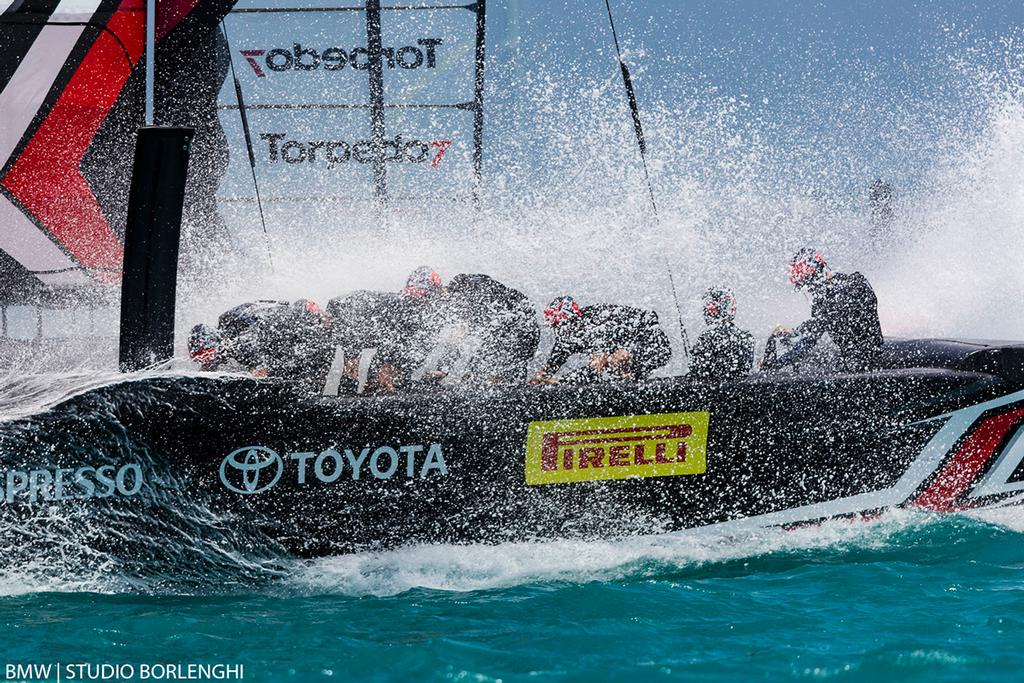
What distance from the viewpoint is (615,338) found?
4.34m

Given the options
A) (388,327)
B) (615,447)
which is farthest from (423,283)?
(615,447)

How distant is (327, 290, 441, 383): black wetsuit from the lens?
4055 mm

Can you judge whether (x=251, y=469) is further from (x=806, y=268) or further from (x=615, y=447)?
(x=806, y=268)

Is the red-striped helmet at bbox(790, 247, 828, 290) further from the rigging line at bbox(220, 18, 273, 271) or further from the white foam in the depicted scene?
the rigging line at bbox(220, 18, 273, 271)

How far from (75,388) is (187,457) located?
1.51 ft

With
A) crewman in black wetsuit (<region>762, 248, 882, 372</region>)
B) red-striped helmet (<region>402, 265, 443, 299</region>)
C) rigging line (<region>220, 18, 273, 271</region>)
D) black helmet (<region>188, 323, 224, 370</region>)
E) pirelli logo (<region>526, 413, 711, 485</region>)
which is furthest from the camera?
rigging line (<region>220, 18, 273, 271</region>)

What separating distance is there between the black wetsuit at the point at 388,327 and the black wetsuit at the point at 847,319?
1675 mm

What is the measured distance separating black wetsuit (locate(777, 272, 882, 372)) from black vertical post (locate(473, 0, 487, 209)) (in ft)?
7.18

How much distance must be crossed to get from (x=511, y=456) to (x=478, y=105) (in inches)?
107

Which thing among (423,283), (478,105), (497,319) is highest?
(478,105)

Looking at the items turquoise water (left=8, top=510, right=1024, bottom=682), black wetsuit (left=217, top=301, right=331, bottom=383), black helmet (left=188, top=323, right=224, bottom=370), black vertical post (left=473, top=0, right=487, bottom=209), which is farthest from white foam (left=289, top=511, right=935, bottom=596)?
black vertical post (left=473, top=0, right=487, bottom=209)

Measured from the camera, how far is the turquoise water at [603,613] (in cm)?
258

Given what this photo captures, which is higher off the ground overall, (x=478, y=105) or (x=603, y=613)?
(x=478, y=105)

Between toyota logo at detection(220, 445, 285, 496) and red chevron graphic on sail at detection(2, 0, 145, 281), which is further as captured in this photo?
red chevron graphic on sail at detection(2, 0, 145, 281)
